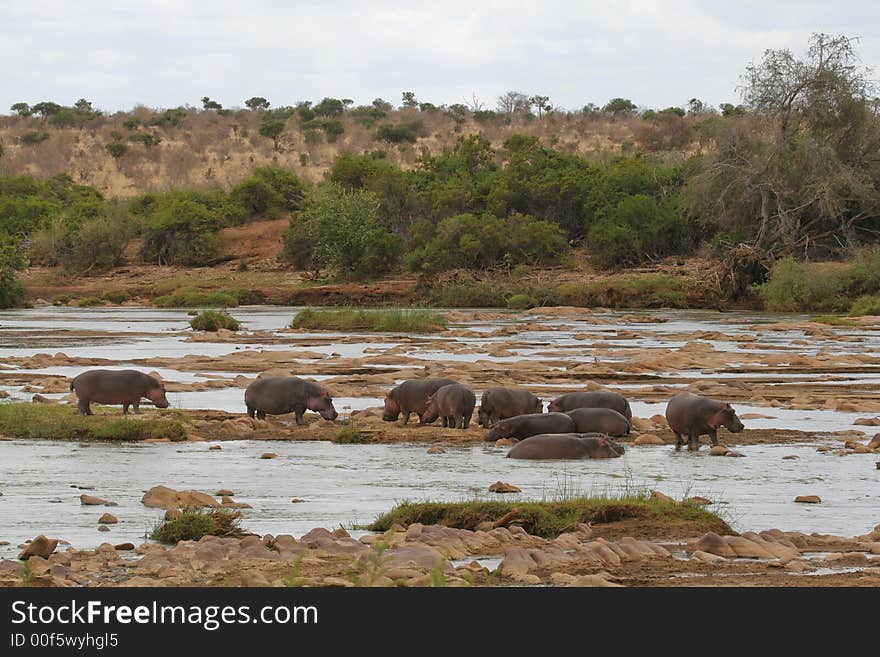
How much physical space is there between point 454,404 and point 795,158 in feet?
107

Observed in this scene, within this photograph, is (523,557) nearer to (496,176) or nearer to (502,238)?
(502,238)

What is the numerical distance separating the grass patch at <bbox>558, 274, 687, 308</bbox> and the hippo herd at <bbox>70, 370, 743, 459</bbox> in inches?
1132

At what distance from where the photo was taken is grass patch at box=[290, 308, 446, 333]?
109 ft

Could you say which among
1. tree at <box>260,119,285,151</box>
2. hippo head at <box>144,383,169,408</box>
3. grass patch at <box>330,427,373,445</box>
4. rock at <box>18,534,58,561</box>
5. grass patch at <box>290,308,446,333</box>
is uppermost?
tree at <box>260,119,285,151</box>

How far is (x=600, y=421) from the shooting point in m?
14.4

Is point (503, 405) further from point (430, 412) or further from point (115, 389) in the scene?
point (115, 389)

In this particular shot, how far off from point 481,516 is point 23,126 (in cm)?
8936

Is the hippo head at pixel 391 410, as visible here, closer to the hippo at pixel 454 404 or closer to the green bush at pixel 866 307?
the hippo at pixel 454 404

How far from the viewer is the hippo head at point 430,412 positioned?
15.5 metres

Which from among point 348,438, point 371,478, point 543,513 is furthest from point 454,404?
point 543,513

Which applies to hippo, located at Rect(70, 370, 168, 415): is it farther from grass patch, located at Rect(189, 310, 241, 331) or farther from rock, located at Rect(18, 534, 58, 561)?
grass patch, located at Rect(189, 310, 241, 331)

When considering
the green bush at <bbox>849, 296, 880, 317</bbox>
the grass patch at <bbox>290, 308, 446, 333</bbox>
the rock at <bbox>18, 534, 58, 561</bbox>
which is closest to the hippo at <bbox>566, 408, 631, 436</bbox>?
the rock at <bbox>18, 534, 58, 561</bbox>

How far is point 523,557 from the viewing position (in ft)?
25.6
